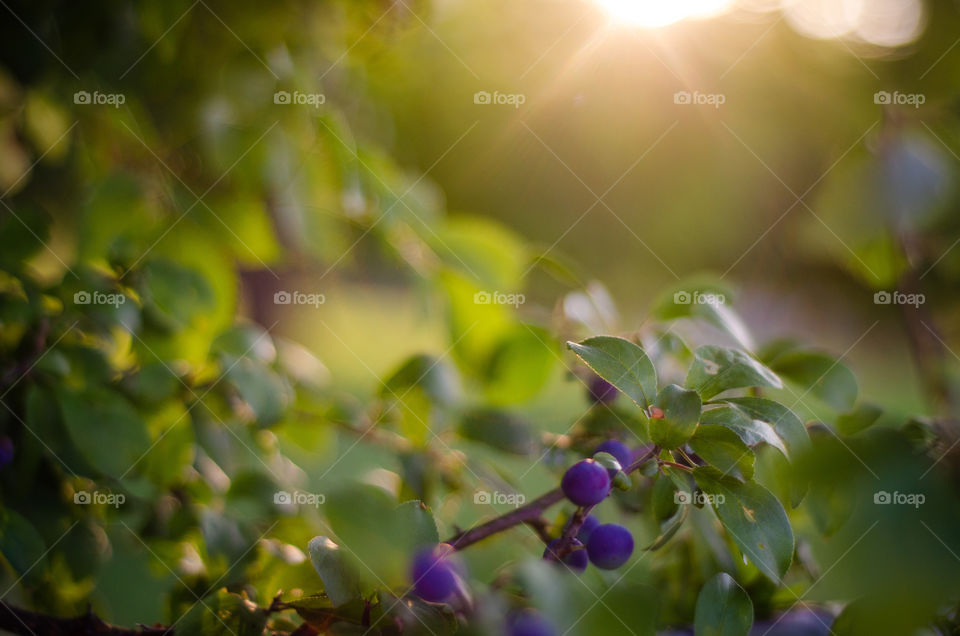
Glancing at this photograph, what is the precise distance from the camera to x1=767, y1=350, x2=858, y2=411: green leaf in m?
0.46

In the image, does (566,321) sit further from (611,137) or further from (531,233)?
(531,233)

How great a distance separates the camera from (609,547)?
0.38 meters

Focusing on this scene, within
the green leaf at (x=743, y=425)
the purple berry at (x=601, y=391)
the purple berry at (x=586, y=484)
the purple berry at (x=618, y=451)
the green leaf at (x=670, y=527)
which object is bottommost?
the green leaf at (x=670, y=527)

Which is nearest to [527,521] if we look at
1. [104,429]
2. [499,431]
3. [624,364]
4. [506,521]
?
[506,521]

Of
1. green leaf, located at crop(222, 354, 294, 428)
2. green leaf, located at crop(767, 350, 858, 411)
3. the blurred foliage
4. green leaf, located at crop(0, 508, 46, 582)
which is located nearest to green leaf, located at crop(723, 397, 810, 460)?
the blurred foliage

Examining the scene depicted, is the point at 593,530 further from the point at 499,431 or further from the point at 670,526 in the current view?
the point at 499,431

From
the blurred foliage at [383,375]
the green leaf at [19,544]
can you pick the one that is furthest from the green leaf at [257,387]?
the green leaf at [19,544]

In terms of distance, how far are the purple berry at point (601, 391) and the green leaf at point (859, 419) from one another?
0.18 m

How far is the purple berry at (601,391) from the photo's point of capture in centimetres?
57

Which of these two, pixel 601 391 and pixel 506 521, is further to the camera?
pixel 601 391

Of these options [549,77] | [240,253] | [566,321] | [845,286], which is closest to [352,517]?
[566,321]

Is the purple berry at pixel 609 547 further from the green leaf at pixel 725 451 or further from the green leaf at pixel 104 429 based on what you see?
the green leaf at pixel 104 429

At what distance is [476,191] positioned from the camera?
2.13m

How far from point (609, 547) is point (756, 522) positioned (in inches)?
3.4
